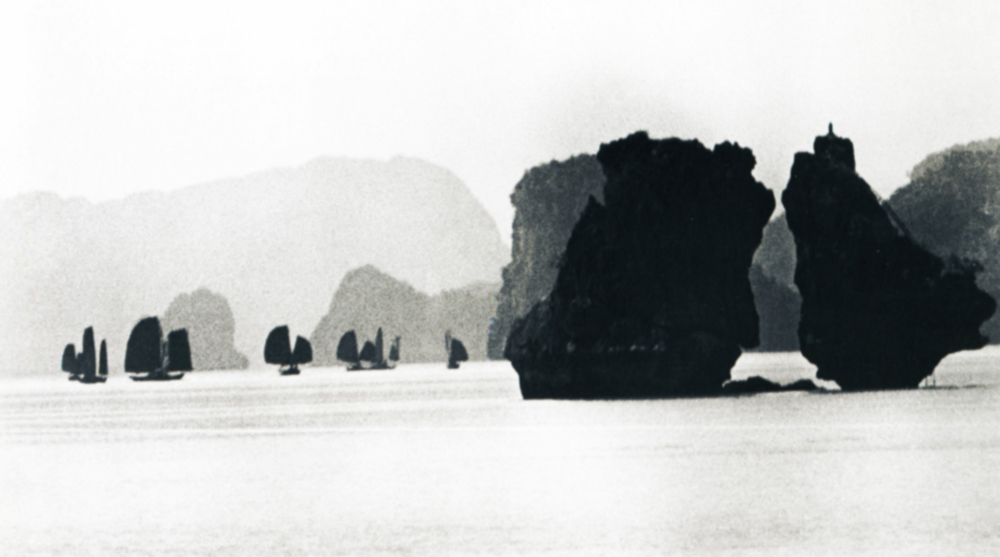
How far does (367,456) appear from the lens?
675 inches

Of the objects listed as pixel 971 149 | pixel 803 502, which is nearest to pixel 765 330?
pixel 971 149

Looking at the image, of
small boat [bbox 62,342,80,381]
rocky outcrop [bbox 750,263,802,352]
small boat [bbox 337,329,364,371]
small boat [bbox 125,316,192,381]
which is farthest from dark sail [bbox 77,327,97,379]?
rocky outcrop [bbox 750,263,802,352]

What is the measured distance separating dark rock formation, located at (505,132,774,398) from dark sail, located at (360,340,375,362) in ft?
231

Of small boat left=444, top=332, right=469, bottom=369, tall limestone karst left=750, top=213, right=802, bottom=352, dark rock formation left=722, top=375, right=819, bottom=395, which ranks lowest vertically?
dark rock formation left=722, top=375, right=819, bottom=395

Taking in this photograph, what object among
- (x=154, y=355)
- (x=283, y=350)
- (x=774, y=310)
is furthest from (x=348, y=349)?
(x=774, y=310)

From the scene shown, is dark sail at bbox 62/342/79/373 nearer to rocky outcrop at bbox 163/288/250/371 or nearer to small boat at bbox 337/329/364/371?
small boat at bbox 337/329/364/371

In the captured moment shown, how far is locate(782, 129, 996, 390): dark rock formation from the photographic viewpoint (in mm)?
30094

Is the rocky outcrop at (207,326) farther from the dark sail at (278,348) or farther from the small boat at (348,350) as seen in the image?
the dark sail at (278,348)

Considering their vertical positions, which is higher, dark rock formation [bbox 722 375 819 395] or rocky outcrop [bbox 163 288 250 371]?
rocky outcrop [bbox 163 288 250 371]

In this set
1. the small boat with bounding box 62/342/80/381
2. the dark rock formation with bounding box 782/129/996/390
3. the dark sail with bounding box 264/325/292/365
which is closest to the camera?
the dark rock formation with bounding box 782/129/996/390

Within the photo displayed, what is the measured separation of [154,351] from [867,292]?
53.9 metres

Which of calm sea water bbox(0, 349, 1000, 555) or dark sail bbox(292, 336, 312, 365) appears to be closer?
calm sea water bbox(0, 349, 1000, 555)

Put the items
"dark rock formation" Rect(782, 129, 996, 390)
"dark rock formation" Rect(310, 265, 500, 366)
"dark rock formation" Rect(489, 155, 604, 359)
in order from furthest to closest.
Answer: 1. "dark rock formation" Rect(310, 265, 500, 366)
2. "dark rock formation" Rect(489, 155, 604, 359)
3. "dark rock formation" Rect(782, 129, 996, 390)

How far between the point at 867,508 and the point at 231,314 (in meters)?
167
